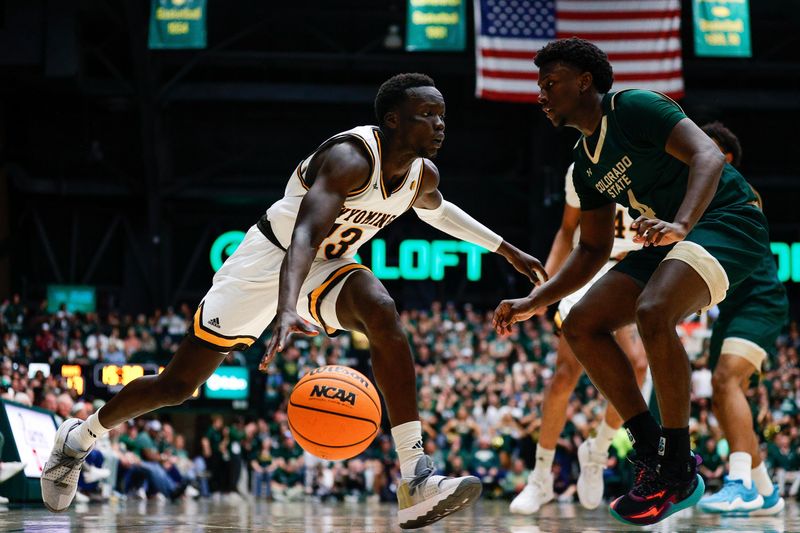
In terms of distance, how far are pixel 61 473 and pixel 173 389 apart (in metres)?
0.88

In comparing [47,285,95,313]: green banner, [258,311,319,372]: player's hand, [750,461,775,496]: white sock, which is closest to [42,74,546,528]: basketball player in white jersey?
[258,311,319,372]: player's hand

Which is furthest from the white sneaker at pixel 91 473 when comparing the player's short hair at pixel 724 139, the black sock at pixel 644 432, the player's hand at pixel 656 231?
the player's hand at pixel 656 231

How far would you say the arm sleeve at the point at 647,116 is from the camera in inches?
160

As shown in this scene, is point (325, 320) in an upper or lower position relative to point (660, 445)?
upper

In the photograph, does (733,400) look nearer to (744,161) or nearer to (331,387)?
(331,387)

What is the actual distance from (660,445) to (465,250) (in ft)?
69.4

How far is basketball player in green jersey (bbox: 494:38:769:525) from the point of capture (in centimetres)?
399

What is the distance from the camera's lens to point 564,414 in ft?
22.5

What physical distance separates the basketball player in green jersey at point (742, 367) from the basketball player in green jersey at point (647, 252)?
2.08 m

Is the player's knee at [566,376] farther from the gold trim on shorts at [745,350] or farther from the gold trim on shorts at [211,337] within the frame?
the gold trim on shorts at [211,337]

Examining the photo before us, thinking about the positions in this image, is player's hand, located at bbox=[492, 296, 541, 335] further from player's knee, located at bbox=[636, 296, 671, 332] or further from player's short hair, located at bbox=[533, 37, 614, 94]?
player's short hair, located at bbox=[533, 37, 614, 94]

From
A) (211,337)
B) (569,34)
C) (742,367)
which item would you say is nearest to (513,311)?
(211,337)

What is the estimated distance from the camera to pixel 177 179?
80.3ft

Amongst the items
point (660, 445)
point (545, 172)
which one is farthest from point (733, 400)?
point (545, 172)
